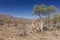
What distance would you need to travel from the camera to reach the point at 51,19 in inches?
A: 1435

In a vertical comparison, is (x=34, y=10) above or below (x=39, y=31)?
above

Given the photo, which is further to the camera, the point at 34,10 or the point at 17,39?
the point at 34,10

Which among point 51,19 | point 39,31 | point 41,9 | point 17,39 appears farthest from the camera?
point 51,19

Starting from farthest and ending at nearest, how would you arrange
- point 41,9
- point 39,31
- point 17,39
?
point 41,9
point 39,31
point 17,39

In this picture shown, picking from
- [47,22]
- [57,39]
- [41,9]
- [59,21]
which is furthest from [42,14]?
[57,39]

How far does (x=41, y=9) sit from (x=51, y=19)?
5.99 metres

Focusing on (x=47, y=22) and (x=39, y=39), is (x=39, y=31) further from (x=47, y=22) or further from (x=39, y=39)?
(x=47, y=22)

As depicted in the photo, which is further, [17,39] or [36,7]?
[36,7]

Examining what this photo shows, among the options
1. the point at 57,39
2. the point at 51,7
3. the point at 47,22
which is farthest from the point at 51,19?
the point at 57,39

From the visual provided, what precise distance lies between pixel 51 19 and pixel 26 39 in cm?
1943

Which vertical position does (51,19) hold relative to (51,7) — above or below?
below

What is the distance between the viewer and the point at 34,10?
3206 centimetres

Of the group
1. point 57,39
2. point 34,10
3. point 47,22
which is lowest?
Answer: point 57,39

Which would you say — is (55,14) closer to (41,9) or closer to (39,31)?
(41,9)
